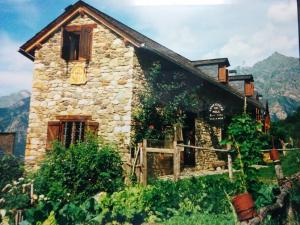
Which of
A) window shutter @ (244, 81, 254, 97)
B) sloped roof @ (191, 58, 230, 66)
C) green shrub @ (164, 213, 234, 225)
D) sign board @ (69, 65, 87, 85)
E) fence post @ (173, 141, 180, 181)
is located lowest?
green shrub @ (164, 213, 234, 225)

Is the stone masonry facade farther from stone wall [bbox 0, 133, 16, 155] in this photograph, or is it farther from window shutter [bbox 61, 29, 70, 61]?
stone wall [bbox 0, 133, 16, 155]

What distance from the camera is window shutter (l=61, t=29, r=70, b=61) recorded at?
11929 mm

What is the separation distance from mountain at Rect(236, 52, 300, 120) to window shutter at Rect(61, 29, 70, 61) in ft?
76.0

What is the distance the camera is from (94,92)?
11453mm

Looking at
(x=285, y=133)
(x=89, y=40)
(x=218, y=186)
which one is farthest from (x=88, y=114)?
(x=285, y=133)

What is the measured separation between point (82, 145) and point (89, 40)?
4025mm

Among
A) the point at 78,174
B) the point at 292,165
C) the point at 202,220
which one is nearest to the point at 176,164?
the point at 78,174

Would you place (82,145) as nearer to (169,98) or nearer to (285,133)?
(169,98)

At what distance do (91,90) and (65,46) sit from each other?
→ 6.56ft

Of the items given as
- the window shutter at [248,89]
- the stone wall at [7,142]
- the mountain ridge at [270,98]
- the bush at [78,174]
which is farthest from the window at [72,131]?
the window shutter at [248,89]

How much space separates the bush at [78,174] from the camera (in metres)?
8.90

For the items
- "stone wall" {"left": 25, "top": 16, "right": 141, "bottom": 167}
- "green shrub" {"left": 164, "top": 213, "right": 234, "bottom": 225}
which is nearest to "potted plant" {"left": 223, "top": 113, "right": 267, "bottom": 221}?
"green shrub" {"left": 164, "top": 213, "right": 234, "bottom": 225}

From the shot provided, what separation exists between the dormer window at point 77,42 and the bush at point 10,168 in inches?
153

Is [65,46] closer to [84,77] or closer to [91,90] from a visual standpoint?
[84,77]
